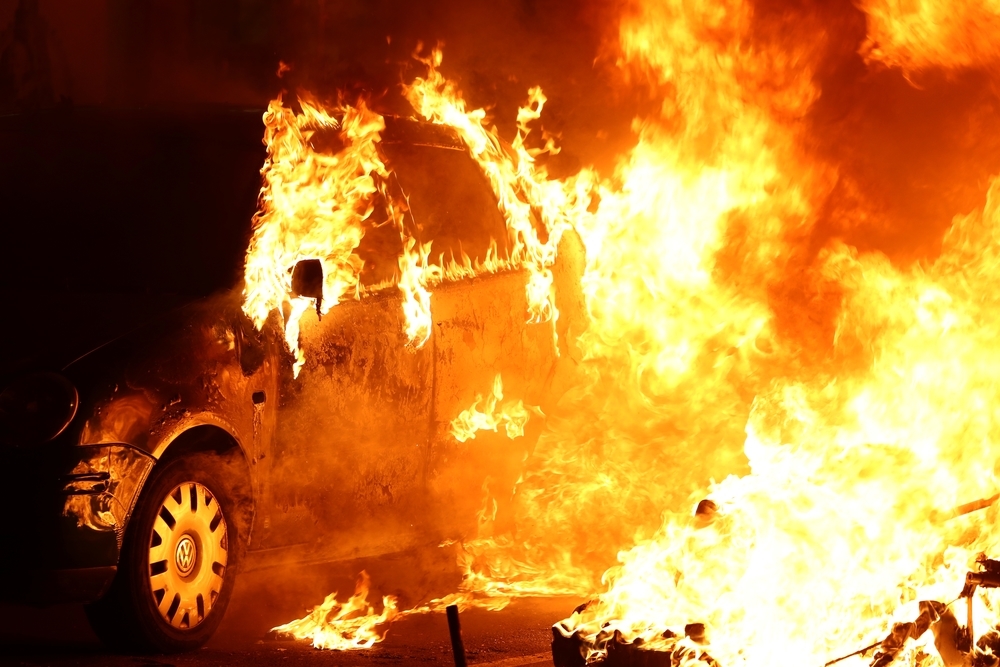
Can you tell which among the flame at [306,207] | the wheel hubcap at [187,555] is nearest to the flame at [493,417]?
the flame at [306,207]

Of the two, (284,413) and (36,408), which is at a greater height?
(284,413)

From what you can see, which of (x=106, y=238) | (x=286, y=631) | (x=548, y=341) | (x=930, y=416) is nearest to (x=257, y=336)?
(x=106, y=238)

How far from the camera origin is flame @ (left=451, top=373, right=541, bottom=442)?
7.23 meters

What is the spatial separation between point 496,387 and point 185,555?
82.3 inches

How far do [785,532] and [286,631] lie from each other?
2142mm

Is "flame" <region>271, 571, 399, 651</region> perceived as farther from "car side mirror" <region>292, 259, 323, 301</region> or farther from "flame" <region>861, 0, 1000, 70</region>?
"flame" <region>861, 0, 1000, 70</region>

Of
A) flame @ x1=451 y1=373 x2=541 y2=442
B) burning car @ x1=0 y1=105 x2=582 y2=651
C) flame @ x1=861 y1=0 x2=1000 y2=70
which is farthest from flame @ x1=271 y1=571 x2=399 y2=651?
flame @ x1=861 y1=0 x2=1000 y2=70

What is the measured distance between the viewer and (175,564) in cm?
580

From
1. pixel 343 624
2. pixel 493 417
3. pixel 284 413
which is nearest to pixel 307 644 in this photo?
pixel 343 624

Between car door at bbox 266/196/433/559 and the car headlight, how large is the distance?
3.60 feet

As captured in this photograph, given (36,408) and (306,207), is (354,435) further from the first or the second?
(36,408)

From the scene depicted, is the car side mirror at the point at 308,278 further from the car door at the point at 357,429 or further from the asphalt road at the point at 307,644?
the asphalt road at the point at 307,644

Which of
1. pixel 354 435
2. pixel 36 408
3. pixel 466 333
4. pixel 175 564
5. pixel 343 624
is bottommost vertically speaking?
pixel 343 624

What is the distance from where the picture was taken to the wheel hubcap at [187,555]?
18.7 ft
